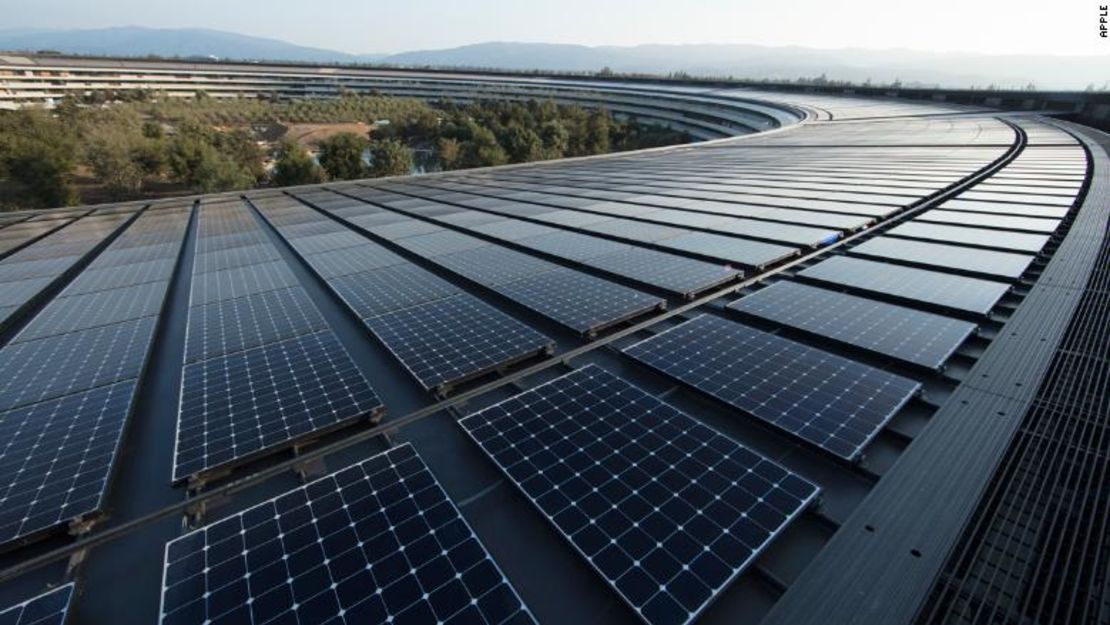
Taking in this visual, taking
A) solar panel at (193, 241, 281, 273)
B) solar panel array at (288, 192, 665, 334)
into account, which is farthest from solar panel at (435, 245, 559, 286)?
solar panel at (193, 241, 281, 273)

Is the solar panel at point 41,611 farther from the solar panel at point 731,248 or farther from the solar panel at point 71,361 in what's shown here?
the solar panel at point 731,248

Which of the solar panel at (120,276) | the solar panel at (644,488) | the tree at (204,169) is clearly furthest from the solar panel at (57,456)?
the tree at (204,169)

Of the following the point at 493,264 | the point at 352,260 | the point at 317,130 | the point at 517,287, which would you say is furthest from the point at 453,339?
the point at 317,130

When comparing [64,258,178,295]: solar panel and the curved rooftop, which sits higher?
the curved rooftop

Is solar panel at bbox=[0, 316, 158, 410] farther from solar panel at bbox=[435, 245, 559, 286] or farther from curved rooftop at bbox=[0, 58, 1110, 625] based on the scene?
solar panel at bbox=[435, 245, 559, 286]

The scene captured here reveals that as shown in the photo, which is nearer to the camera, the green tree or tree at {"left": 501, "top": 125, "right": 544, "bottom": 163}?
the green tree

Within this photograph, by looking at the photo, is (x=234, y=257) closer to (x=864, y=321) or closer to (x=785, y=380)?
(x=785, y=380)

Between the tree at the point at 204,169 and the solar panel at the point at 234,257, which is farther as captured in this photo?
the tree at the point at 204,169
